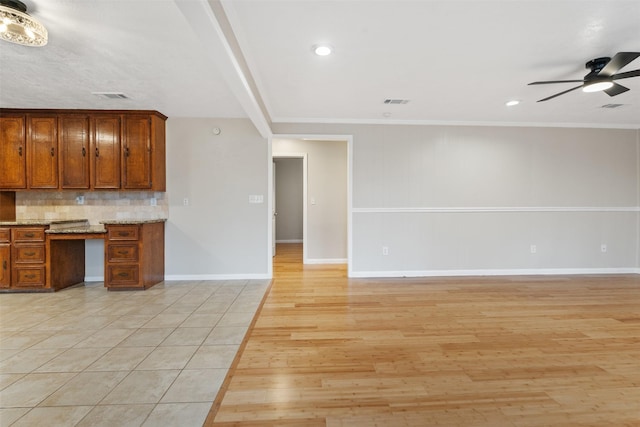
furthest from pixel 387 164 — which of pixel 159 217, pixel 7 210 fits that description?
pixel 7 210

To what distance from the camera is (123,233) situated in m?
3.60

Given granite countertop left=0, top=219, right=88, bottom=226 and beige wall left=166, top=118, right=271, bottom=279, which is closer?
granite countertop left=0, top=219, right=88, bottom=226

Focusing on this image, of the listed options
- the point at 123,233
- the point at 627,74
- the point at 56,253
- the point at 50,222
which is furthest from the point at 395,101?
the point at 56,253

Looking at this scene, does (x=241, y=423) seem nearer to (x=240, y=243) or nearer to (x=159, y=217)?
(x=240, y=243)

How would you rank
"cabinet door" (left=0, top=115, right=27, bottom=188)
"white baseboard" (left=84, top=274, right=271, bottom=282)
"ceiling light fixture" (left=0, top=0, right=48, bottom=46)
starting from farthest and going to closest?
1. "white baseboard" (left=84, top=274, right=271, bottom=282)
2. "cabinet door" (left=0, top=115, right=27, bottom=188)
3. "ceiling light fixture" (left=0, top=0, right=48, bottom=46)

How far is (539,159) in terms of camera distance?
15.2ft

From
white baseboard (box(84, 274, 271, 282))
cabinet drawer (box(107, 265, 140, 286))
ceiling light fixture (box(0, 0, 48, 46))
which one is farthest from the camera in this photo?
white baseboard (box(84, 274, 271, 282))

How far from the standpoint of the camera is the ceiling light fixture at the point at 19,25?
182 centimetres

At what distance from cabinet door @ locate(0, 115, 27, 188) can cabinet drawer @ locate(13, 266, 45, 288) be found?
1131mm

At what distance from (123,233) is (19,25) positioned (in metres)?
2.32

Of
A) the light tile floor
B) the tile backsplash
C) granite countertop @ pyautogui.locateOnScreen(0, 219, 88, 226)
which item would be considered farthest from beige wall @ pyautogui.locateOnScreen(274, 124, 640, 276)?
granite countertop @ pyautogui.locateOnScreen(0, 219, 88, 226)

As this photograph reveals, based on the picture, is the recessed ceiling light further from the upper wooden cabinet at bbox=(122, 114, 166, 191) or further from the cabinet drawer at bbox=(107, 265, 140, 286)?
the cabinet drawer at bbox=(107, 265, 140, 286)

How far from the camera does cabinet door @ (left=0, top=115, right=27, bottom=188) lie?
149 inches

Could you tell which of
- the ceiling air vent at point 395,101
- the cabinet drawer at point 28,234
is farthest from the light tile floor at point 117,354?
the ceiling air vent at point 395,101
